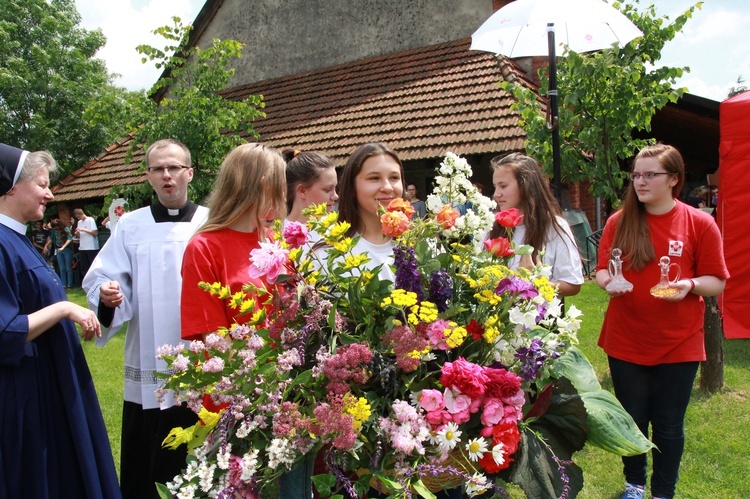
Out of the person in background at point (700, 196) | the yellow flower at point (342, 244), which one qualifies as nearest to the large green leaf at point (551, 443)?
the yellow flower at point (342, 244)

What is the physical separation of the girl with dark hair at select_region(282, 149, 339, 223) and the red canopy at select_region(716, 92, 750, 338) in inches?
161

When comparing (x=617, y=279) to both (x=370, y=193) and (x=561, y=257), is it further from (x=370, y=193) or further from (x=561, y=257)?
(x=370, y=193)

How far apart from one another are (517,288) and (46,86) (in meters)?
28.8

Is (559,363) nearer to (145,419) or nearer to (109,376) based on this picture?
(145,419)

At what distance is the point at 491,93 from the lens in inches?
409

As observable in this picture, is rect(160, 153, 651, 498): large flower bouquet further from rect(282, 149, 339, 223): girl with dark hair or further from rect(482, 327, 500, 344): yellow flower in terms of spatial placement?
rect(282, 149, 339, 223): girl with dark hair

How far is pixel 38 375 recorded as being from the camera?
89.6 inches

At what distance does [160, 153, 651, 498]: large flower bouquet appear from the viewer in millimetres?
1235

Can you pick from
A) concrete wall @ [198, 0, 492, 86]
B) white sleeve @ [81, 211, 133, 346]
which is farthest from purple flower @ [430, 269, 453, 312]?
concrete wall @ [198, 0, 492, 86]

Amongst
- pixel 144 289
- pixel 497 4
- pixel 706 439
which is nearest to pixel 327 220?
pixel 144 289

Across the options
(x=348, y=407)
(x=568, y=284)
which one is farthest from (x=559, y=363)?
(x=568, y=284)

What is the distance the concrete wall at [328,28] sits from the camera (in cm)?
1223

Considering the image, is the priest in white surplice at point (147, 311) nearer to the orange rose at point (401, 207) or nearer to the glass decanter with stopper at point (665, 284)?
the orange rose at point (401, 207)

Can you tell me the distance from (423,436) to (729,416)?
399cm
